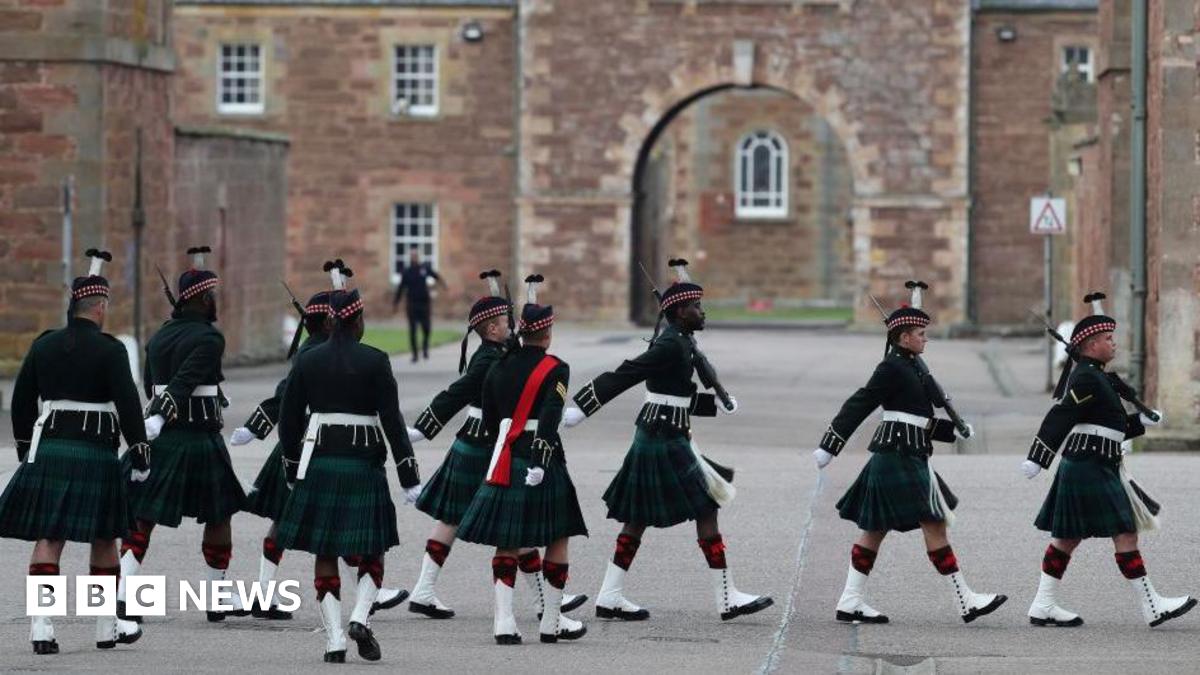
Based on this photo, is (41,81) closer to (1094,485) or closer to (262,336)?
(262,336)

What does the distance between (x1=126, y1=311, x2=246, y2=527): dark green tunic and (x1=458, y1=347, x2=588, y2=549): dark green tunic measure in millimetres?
1344

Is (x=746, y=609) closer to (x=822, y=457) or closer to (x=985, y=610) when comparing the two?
(x=822, y=457)

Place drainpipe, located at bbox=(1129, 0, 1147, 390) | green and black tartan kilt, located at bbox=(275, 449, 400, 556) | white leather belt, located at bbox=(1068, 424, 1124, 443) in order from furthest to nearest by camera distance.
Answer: drainpipe, located at bbox=(1129, 0, 1147, 390)
white leather belt, located at bbox=(1068, 424, 1124, 443)
green and black tartan kilt, located at bbox=(275, 449, 400, 556)

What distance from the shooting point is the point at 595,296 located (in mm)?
50812

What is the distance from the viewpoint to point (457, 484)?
46.2 feet

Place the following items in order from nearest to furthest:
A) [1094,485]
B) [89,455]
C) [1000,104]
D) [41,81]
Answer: [89,455]
[1094,485]
[41,81]
[1000,104]

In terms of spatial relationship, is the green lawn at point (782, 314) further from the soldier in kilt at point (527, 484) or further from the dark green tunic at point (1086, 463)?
the soldier in kilt at point (527, 484)

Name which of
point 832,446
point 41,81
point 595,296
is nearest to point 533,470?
point 832,446

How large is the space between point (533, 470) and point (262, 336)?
25.7 metres

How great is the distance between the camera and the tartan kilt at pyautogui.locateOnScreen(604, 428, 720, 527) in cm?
1414

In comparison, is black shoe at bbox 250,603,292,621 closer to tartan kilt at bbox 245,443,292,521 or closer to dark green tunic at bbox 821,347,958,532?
tartan kilt at bbox 245,443,292,521

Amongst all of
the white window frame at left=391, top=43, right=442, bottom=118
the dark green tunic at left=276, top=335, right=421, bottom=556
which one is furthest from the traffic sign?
the dark green tunic at left=276, top=335, right=421, bottom=556

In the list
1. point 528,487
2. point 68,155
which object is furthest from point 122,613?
point 68,155

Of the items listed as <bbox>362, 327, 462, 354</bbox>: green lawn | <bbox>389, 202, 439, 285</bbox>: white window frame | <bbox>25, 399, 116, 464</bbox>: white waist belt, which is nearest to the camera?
<bbox>25, 399, 116, 464</bbox>: white waist belt
